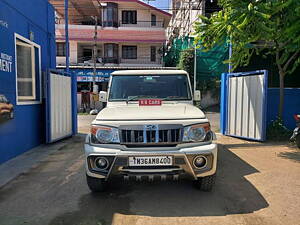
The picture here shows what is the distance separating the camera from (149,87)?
5219 mm

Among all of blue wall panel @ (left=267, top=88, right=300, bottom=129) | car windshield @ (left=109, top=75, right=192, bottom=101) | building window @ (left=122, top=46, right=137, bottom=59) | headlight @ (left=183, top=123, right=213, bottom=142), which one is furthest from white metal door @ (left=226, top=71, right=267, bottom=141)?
building window @ (left=122, top=46, right=137, bottom=59)

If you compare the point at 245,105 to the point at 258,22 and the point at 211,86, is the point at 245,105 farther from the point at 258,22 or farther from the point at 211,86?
the point at 211,86

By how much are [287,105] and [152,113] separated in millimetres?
6806

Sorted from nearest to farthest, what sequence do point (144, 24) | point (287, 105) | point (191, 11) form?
1. point (287, 105)
2. point (191, 11)
3. point (144, 24)

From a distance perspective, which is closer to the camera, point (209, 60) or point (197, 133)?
point (197, 133)

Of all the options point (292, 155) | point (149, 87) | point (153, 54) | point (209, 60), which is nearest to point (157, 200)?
point (149, 87)

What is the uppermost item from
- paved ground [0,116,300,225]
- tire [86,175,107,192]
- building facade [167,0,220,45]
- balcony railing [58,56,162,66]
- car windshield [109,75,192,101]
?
building facade [167,0,220,45]

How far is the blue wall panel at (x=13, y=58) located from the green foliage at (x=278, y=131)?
279 inches

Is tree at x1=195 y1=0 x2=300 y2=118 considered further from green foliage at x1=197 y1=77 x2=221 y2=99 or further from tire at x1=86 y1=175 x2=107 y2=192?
green foliage at x1=197 y1=77 x2=221 y2=99

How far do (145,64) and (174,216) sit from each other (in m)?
26.2

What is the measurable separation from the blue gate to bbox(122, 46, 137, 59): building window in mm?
20918

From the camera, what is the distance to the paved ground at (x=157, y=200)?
11.4 ft

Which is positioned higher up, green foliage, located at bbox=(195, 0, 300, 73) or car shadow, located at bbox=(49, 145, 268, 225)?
green foliage, located at bbox=(195, 0, 300, 73)

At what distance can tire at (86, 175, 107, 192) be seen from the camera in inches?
161
